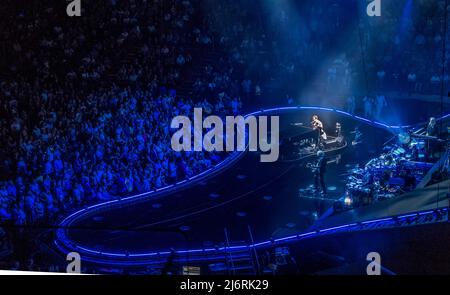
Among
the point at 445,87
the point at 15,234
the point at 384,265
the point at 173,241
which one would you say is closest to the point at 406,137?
the point at 445,87

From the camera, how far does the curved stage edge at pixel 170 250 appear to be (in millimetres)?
6610

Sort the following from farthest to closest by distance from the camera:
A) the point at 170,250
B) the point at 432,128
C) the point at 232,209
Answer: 1. the point at 232,209
2. the point at 432,128
3. the point at 170,250

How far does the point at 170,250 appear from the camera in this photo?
22.4 ft

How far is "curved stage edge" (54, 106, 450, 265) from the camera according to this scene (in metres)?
6.61

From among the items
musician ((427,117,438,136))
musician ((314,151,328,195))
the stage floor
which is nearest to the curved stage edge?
the stage floor

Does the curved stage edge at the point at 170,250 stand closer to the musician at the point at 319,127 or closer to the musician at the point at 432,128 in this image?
the musician at the point at 319,127

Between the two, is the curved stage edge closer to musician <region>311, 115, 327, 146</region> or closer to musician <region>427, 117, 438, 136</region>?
musician <region>311, 115, 327, 146</region>

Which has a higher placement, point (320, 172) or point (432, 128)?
point (432, 128)

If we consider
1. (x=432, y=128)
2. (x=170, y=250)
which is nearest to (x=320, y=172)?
(x=432, y=128)

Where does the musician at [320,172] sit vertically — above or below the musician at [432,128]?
below

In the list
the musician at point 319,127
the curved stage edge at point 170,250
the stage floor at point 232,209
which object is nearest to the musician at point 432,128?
the curved stage edge at point 170,250

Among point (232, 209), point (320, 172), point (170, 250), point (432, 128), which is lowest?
point (170, 250)

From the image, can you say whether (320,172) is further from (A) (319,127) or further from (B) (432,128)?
(B) (432,128)

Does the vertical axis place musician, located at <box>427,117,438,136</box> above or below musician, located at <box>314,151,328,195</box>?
above
